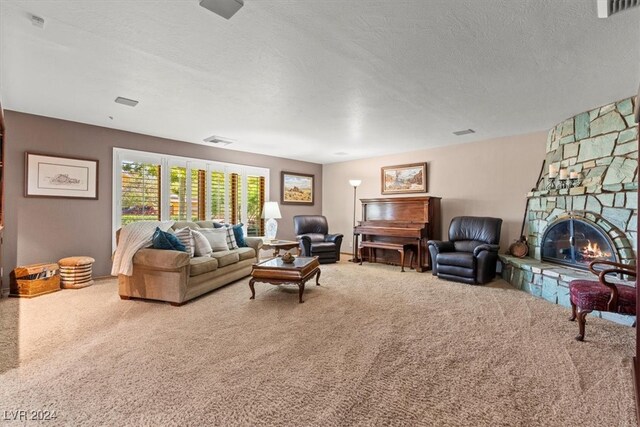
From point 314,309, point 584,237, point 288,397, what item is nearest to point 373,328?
point 314,309

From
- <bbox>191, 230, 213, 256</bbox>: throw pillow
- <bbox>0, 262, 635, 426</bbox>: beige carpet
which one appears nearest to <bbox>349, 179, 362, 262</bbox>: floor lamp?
<bbox>0, 262, 635, 426</bbox>: beige carpet

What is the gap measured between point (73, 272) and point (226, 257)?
2.04 meters

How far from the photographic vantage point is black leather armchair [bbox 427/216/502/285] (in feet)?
14.4

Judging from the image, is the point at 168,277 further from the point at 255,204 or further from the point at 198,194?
the point at 255,204

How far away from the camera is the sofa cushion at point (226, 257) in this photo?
404cm

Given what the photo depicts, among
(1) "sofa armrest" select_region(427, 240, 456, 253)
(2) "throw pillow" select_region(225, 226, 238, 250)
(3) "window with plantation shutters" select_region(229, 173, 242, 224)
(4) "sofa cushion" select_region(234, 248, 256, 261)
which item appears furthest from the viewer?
(3) "window with plantation shutters" select_region(229, 173, 242, 224)

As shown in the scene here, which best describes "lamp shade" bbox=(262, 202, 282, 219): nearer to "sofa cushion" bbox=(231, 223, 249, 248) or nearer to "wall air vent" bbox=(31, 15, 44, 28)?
"sofa cushion" bbox=(231, 223, 249, 248)

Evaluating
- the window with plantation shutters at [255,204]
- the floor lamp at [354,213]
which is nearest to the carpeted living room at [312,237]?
the window with plantation shutters at [255,204]

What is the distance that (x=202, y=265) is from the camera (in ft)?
12.0

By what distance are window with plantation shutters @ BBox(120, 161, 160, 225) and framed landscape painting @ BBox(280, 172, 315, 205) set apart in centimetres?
273

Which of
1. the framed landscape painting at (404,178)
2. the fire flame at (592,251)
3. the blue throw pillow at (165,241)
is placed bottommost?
the fire flame at (592,251)

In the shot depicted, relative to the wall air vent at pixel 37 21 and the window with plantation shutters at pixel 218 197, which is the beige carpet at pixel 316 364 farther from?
the window with plantation shutters at pixel 218 197

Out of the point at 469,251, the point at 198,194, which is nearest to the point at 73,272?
the point at 198,194

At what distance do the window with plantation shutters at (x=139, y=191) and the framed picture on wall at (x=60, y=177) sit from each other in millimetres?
402
